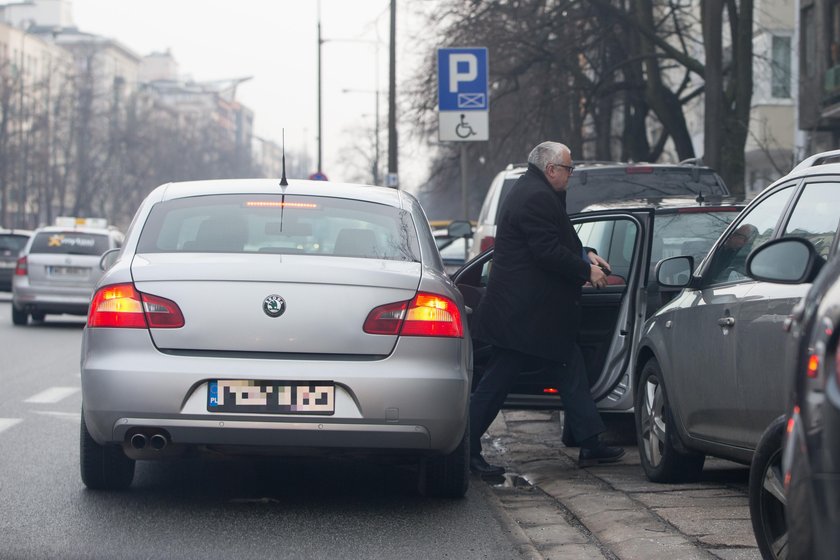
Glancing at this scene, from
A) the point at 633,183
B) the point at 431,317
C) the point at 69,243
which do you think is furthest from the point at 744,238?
the point at 69,243

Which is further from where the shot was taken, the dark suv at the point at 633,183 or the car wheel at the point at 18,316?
the car wheel at the point at 18,316

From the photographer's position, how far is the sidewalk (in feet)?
19.6

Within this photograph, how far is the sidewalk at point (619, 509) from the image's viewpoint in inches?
235

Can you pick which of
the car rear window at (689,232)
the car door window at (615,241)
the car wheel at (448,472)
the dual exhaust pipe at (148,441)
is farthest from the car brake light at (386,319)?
the car rear window at (689,232)

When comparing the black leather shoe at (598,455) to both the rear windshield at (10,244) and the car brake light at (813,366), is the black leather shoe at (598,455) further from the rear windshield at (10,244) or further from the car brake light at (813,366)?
the rear windshield at (10,244)

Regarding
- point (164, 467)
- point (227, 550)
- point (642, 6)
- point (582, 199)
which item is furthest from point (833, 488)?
point (642, 6)

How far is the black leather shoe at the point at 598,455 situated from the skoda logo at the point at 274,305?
2540mm

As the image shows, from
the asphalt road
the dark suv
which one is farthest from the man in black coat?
the dark suv

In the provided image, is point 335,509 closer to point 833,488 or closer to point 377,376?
point 377,376

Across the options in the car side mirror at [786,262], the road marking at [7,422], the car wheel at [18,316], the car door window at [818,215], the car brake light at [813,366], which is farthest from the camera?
the car wheel at [18,316]

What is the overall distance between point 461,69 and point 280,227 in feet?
30.8

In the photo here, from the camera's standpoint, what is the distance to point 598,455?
8.32 m

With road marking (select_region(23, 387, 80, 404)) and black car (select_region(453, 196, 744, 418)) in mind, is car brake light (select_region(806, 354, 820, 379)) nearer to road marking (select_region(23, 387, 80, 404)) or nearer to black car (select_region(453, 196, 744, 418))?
black car (select_region(453, 196, 744, 418))

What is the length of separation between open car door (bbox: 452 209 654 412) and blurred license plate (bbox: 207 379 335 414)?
89.3 inches
